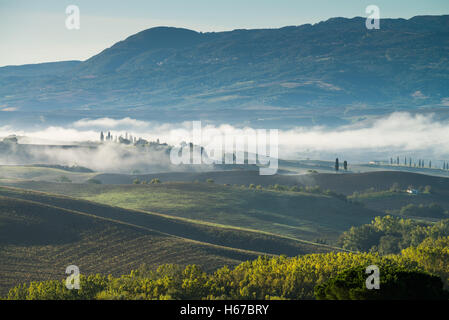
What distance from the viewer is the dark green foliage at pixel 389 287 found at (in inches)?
1214

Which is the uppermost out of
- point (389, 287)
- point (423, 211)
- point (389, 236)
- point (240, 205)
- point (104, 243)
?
point (389, 287)

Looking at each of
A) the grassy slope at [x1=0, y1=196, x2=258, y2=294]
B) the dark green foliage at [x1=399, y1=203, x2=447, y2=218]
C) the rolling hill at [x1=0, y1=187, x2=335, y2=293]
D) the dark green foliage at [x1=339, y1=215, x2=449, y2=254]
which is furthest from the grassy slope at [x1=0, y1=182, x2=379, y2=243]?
the grassy slope at [x1=0, y1=196, x2=258, y2=294]

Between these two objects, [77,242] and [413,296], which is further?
[77,242]

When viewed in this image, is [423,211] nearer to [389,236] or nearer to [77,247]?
[389,236]

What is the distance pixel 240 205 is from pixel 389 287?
4010 inches

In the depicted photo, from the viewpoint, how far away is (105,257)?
67688mm

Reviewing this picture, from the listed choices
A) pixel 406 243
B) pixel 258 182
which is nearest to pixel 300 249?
pixel 406 243

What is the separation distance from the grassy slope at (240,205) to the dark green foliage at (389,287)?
2861 inches

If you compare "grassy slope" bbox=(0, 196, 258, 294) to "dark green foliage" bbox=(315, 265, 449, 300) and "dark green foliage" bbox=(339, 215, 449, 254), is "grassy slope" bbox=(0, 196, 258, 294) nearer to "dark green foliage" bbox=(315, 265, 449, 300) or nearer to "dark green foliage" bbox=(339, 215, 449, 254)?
"dark green foliage" bbox=(339, 215, 449, 254)

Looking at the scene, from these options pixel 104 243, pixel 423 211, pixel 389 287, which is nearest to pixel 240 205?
pixel 423 211

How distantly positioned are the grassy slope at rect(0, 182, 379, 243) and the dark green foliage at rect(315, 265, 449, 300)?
7266cm

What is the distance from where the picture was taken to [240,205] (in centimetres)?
13275
